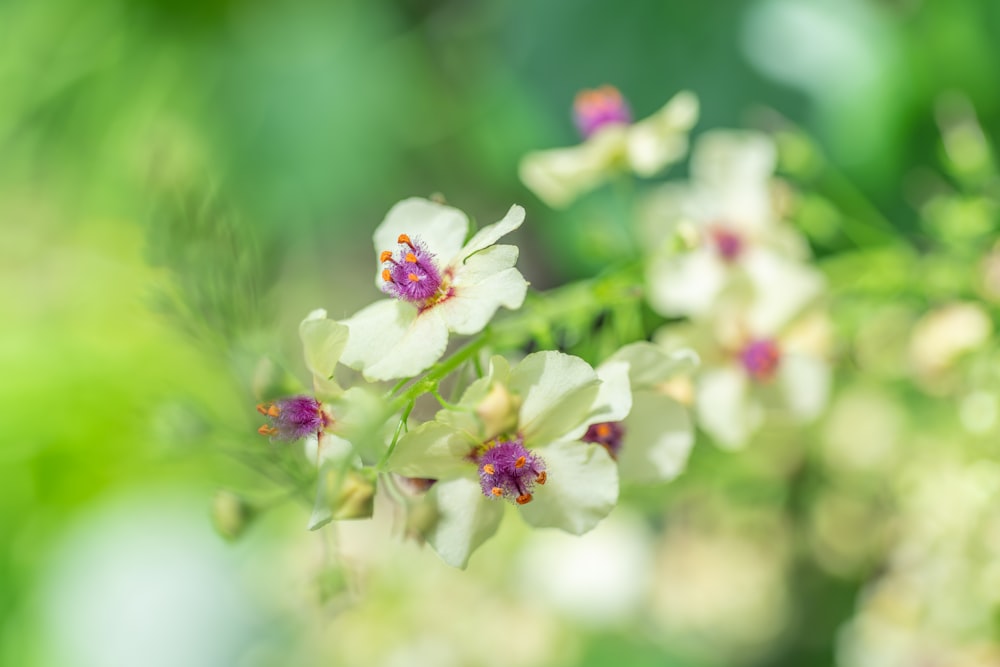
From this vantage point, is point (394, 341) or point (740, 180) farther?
point (740, 180)

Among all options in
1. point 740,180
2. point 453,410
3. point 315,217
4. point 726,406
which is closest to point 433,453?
point 453,410

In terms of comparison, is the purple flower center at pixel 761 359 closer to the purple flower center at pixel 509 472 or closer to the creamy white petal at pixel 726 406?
the creamy white petal at pixel 726 406

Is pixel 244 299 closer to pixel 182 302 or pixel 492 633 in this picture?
pixel 182 302

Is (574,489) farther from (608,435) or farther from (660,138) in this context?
(660,138)

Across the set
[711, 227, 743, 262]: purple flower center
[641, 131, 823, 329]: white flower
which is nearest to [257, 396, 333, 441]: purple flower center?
[641, 131, 823, 329]: white flower

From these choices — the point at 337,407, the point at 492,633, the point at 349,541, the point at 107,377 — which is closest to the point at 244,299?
the point at 337,407

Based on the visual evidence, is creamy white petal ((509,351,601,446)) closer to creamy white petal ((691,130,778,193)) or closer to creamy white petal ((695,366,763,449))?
creamy white petal ((695,366,763,449))

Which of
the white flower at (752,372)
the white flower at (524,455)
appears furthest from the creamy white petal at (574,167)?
the white flower at (524,455)

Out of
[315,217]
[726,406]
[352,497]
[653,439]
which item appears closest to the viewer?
[352,497]
